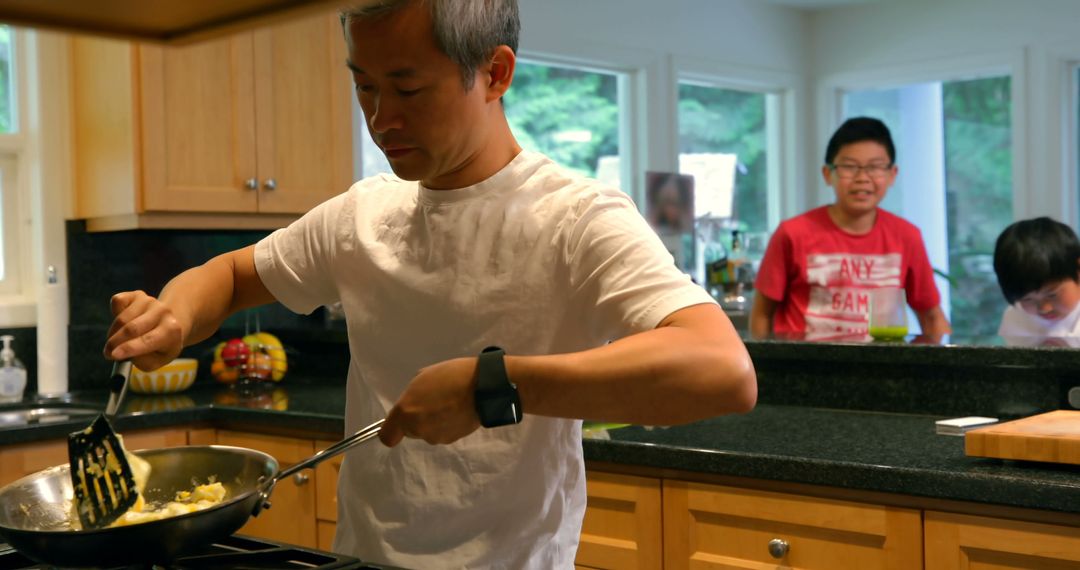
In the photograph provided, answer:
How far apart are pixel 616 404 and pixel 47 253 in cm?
279

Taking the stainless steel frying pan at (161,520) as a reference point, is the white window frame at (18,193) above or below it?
above

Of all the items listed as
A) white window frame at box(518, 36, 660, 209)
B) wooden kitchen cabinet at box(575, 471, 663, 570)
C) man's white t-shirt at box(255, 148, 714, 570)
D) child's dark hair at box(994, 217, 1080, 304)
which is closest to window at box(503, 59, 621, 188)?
white window frame at box(518, 36, 660, 209)

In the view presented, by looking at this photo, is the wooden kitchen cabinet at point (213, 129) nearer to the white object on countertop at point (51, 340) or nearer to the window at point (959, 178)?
the white object on countertop at point (51, 340)

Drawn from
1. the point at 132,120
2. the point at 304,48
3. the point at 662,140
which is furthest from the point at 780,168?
the point at 132,120

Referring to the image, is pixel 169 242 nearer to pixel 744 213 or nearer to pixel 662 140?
pixel 662 140

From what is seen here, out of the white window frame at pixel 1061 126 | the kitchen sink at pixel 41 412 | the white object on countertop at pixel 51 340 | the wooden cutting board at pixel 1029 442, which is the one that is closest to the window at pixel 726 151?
the white window frame at pixel 1061 126

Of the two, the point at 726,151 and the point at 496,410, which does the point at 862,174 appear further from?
the point at 726,151

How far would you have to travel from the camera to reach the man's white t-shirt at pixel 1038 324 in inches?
121

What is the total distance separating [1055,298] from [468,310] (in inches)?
→ 89.1

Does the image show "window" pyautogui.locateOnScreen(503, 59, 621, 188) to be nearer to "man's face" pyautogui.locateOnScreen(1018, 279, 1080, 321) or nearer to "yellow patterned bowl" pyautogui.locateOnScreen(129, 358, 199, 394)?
"yellow patterned bowl" pyautogui.locateOnScreen(129, 358, 199, 394)

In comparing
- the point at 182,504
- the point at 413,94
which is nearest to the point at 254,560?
the point at 182,504

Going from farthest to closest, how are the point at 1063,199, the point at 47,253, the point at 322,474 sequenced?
the point at 1063,199
the point at 47,253
the point at 322,474

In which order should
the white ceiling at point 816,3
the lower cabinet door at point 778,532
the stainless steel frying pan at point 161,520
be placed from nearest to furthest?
1. the stainless steel frying pan at point 161,520
2. the lower cabinet door at point 778,532
3. the white ceiling at point 816,3

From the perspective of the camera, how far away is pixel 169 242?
3682mm
